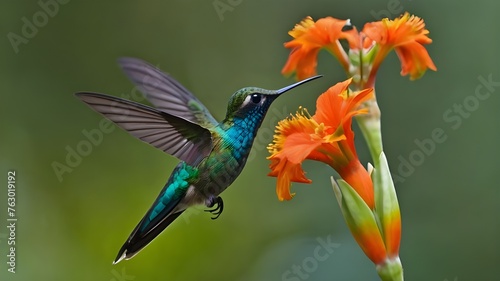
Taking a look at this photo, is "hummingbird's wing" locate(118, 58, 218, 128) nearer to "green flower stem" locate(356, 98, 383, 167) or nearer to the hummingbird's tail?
the hummingbird's tail

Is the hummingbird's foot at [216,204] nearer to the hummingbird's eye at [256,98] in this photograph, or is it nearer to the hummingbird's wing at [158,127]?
the hummingbird's wing at [158,127]

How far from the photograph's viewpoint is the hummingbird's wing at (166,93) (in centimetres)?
171

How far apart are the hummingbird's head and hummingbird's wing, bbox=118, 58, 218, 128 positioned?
207 mm

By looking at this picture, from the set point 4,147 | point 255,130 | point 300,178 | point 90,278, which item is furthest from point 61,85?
point 300,178

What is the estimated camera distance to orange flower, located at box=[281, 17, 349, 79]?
5.22ft

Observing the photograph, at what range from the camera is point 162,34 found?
2.97 meters

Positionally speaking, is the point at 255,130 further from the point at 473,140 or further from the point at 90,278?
the point at 473,140
